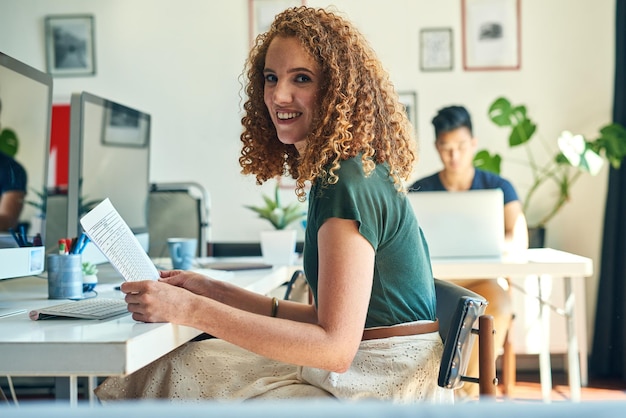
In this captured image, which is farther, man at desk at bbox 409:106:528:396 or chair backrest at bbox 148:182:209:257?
man at desk at bbox 409:106:528:396

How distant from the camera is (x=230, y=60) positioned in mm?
4605

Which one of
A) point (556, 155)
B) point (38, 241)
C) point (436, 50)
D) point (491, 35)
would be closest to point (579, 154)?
point (556, 155)

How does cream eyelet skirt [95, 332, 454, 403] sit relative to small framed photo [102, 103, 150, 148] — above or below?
below

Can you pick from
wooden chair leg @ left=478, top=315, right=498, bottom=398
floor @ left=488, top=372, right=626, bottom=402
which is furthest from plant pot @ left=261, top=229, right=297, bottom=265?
wooden chair leg @ left=478, top=315, right=498, bottom=398

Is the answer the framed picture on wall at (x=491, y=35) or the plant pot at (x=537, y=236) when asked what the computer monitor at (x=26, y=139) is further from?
the framed picture on wall at (x=491, y=35)

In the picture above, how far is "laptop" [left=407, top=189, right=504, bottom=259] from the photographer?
2.77 meters

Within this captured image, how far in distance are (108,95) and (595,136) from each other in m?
2.82

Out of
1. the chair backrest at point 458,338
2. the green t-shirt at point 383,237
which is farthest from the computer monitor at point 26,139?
the chair backrest at point 458,338

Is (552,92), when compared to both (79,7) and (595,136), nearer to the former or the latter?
(595,136)

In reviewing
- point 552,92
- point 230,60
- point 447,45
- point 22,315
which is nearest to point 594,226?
point 552,92

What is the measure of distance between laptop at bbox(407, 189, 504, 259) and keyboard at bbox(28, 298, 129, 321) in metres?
1.50

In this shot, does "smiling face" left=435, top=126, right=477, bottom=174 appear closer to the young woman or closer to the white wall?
the white wall

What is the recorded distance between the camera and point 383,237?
53.5 inches

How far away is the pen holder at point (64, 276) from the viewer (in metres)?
1.69
